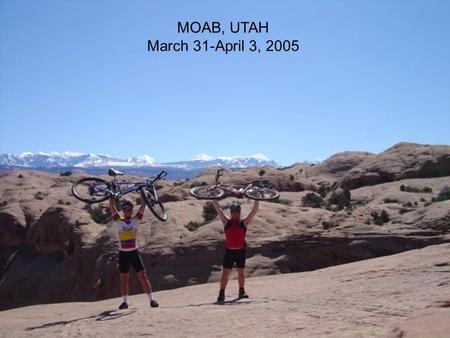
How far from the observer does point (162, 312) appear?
31.2 feet

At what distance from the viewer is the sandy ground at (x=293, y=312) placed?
784 cm

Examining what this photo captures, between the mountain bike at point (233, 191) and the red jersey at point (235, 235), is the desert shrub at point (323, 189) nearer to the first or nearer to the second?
the mountain bike at point (233, 191)

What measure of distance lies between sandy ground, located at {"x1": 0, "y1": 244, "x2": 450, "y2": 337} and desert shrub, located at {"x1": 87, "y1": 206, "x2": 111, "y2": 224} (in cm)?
1574

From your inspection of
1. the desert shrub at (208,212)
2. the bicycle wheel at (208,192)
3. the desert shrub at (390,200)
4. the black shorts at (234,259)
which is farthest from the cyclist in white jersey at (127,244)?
the desert shrub at (390,200)

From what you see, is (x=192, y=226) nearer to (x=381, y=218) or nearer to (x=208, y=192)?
(x=381, y=218)

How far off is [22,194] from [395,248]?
28525 millimetres

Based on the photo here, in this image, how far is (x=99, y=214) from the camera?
2964cm

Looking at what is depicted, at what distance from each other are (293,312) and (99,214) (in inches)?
874

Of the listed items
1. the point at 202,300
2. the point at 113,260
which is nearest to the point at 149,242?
the point at 113,260

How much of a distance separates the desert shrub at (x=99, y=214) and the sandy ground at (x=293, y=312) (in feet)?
51.6

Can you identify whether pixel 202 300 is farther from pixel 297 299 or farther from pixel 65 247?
pixel 65 247

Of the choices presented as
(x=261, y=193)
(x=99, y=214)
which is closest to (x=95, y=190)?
(x=261, y=193)

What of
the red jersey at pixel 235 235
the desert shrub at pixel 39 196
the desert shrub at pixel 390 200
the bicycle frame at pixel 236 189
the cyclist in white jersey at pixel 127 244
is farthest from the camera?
the desert shrub at pixel 39 196

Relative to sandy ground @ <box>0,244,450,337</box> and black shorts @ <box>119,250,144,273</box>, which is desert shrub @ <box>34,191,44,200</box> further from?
black shorts @ <box>119,250,144,273</box>
